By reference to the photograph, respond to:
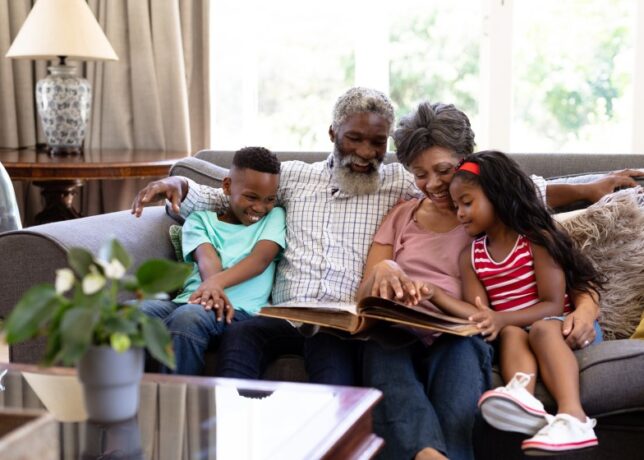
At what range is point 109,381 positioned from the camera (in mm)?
1196

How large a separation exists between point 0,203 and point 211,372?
61 centimetres

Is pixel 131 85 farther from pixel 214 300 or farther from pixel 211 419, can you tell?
pixel 211 419

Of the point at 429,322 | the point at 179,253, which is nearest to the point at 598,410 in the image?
the point at 429,322

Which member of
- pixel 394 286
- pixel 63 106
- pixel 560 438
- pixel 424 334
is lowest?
pixel 560 438

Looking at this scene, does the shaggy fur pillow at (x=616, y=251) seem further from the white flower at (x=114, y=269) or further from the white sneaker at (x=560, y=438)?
the white flower at (x=114, y=269)

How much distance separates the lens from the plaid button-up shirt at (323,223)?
2363 millimetres

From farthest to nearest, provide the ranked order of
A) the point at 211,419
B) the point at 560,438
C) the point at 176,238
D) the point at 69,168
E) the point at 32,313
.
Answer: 1. the point at 69,168
2. the point at 176,238
3. the point at 560,438
4. the point at 211,419
5. the point at 32,313

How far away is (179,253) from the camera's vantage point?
252 cm

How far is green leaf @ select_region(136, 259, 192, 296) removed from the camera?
1095mm

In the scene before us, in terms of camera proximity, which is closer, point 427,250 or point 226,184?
point 427,250

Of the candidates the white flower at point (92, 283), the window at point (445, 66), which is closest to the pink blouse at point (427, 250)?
the white flower at point (92, 283)

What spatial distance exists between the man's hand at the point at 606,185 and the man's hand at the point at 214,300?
3.07 ft

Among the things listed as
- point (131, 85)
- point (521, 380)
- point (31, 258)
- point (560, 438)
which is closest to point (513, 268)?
point (521, 380)

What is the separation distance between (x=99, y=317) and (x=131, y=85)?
3.03m
